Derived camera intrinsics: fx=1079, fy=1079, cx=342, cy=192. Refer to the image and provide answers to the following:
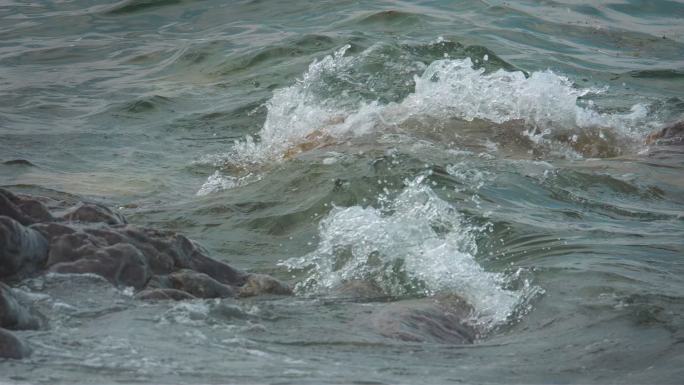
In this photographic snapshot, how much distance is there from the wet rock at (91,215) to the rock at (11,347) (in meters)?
1.66

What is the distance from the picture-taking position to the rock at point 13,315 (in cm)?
399

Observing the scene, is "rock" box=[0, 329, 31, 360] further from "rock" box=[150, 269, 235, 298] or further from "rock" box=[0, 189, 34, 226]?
"rock" box=[0, 189, 34, 226]

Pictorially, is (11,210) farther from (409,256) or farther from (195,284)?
(409,256)

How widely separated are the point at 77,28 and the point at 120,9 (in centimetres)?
91

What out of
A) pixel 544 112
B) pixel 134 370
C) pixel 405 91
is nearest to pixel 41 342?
pixel 134 370

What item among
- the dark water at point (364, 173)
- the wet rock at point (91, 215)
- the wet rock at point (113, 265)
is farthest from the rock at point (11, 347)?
the wet rock at point (91, 215)

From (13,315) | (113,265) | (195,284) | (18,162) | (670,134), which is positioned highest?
(13,315)

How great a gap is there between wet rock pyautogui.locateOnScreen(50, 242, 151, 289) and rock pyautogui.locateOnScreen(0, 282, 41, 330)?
688 mm

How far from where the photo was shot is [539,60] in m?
13.0

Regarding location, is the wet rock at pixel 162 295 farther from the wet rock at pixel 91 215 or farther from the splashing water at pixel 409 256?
the splashing water at pixel 409 256

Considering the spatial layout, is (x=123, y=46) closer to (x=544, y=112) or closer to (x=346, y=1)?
(x=346, y=1)

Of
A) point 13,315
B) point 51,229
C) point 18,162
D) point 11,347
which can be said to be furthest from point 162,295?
point 18,162

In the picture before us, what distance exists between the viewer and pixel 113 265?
4.90 meters

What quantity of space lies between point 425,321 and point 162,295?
1.19 m
